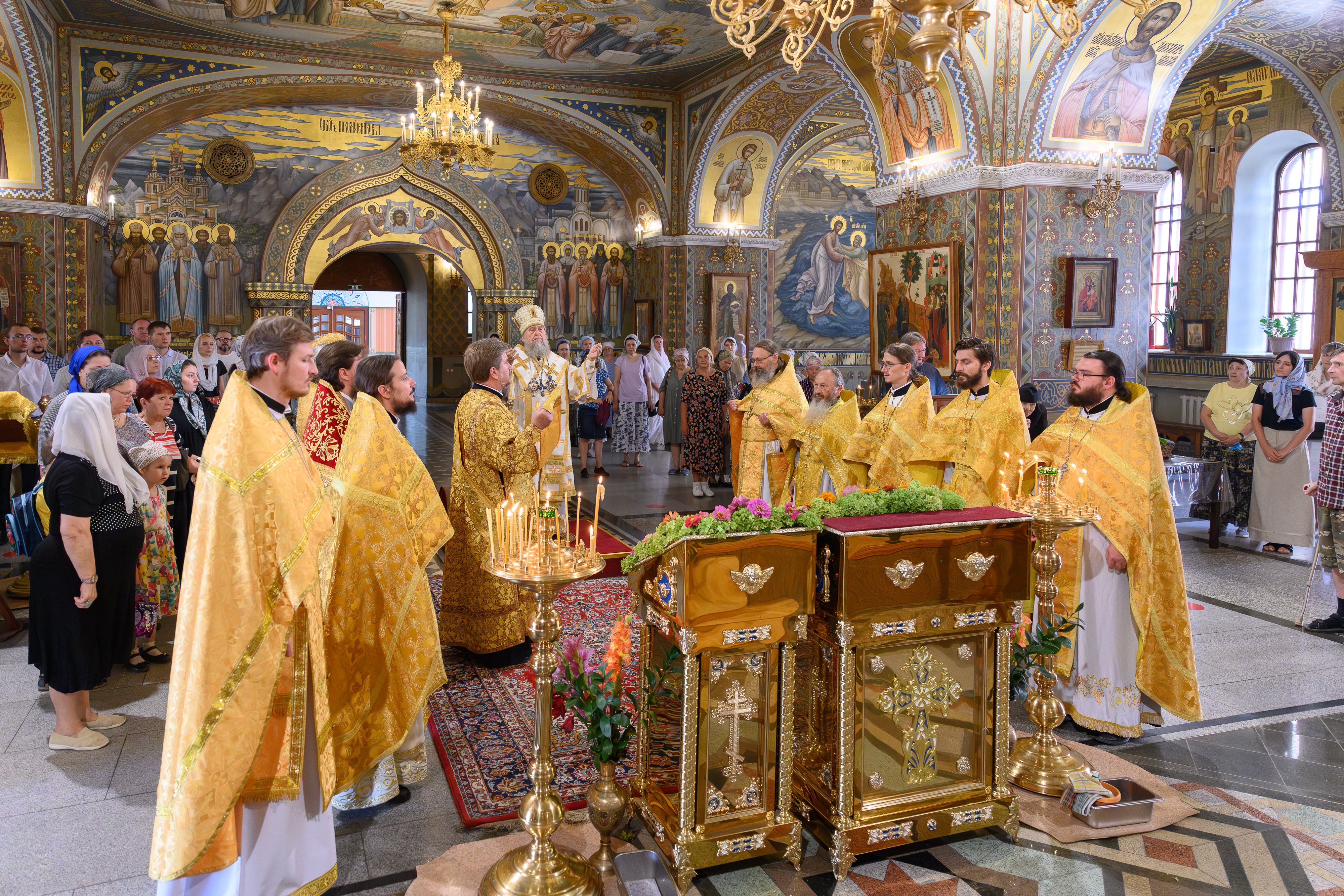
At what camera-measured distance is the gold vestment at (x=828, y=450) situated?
6883 mm

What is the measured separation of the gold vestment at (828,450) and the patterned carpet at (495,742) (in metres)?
1.93

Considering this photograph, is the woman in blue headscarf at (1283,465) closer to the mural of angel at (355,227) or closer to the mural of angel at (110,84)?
the mural of angel at (355,227)

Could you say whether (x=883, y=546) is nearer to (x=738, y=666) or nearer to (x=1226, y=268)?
(x=738, y=666)

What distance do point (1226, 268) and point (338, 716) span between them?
581 inches

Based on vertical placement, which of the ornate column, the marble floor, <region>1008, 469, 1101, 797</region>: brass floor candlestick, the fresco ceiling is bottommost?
the marble floor

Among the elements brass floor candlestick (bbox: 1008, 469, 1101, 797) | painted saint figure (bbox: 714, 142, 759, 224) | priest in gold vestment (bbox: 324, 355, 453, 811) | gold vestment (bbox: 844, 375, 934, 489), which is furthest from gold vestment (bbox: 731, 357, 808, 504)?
painted saint figure (bbox: 714, 142, 759, 224)

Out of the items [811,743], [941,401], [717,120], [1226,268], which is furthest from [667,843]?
[1226,268]

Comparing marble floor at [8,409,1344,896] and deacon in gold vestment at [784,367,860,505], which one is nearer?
marble floor at [8,409,1344,896]

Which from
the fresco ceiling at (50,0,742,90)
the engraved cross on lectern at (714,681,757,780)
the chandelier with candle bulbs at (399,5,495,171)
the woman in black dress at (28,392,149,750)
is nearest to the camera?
the engraved cross on lectern at (714,681,757,780)

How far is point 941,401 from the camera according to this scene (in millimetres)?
8109

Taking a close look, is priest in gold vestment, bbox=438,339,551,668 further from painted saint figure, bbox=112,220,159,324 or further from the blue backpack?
painted saint figure, bbox=112,220,159,324

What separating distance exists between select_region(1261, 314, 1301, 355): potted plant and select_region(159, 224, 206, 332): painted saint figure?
50.9 feet

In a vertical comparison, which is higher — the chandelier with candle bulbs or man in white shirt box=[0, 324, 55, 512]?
the chandelier with candle bulbs

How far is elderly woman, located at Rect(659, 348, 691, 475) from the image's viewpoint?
1195 cm
